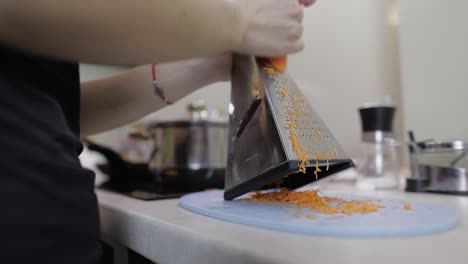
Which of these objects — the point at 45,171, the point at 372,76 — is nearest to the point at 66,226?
the point at 45,171

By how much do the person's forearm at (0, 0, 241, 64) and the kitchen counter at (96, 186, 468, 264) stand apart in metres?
0.18

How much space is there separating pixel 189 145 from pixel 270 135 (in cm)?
52

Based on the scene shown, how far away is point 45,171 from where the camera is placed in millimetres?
295

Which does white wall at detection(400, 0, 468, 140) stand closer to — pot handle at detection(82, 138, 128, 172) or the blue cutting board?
the blue cutting board

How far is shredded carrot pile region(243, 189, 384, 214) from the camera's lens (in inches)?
15.5

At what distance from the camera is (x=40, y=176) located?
11.5 inches

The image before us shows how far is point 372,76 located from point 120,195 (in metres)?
0.81

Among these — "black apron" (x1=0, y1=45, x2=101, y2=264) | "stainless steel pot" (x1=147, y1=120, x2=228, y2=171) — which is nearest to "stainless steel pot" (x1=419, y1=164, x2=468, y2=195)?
"stainless steel pot" (x1=147, y1=120, x2=228, y2=171)

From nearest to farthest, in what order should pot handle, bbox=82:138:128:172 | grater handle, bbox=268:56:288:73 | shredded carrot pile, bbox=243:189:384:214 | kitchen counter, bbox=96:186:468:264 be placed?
kitchen counter, bbox=96:186:468:264 → shredded carrot pile, bbox=243:189:384:214 → grater handle, bbox=268:56:288:73 → pot handle, bbox=82:138:128:172

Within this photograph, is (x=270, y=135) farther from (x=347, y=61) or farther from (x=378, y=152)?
(x=347, y=61)

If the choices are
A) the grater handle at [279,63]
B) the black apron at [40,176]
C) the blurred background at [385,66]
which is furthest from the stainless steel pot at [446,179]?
the black apron at [40,176]

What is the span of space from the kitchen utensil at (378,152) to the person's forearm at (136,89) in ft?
1.26

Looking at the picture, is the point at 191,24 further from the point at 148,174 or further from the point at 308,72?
the point at 308,72

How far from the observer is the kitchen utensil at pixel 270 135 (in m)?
0.42
